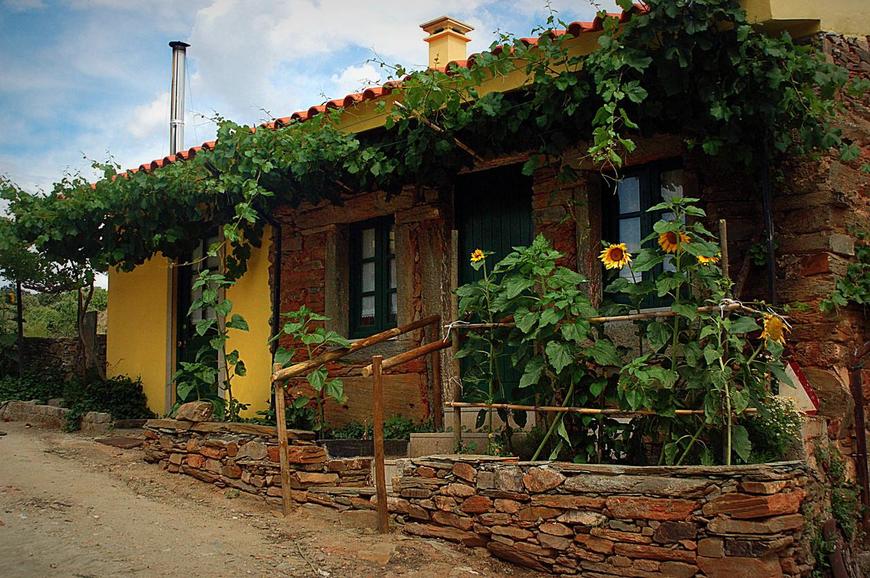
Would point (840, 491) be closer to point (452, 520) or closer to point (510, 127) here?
point (452, 520)

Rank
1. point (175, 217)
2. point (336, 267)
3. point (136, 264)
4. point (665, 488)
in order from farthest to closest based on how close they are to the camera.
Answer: point (136, 264) < point (175, 217) < point (336, 267) < point (665, 488)

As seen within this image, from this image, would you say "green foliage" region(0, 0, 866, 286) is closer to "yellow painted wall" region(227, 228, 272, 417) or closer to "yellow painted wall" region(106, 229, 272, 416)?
"yellow painted wall" region(227, 228, 272, 417)

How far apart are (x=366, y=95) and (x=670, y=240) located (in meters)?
3.35

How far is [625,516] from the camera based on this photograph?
15.2 ft

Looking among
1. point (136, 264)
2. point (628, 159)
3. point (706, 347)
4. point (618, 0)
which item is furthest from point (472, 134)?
point (136, 264)

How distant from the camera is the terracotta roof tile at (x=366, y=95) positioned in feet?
19.3

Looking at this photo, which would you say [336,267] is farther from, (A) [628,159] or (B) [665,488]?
(B) [665,488]

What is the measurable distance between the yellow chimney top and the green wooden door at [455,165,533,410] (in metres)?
1.70

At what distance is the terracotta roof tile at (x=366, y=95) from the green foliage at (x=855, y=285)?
7.43 ft

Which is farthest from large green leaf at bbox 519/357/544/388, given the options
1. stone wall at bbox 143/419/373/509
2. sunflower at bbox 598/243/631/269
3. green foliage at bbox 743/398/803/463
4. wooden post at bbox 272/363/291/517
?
wooden post at bbox 272/363/291/517

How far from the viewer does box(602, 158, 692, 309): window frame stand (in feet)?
21.0

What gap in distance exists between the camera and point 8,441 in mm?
8641

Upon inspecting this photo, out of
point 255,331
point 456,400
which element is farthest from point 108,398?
point 456,400

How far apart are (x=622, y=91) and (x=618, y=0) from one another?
0.58 metres
